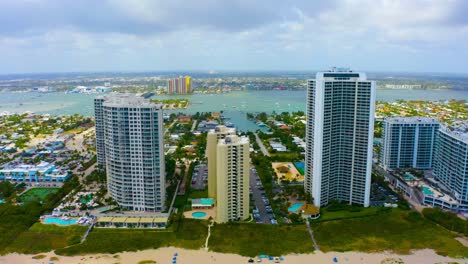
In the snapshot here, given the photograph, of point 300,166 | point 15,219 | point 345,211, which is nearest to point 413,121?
point 300,166

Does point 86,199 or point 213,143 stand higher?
point 213,143

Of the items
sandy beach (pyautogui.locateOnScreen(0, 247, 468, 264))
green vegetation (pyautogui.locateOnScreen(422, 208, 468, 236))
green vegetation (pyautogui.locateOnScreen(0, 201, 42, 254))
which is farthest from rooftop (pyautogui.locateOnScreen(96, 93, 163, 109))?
green vegetation (pyautogui.locateOnScreen(422, 208, 468, 236))

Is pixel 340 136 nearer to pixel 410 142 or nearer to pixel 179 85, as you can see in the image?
pixel 410 142

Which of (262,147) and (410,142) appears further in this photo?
(262,147)

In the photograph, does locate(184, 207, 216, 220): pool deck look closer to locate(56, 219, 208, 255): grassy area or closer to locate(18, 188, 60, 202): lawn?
locate(56, 219, 208, 255): grassy area

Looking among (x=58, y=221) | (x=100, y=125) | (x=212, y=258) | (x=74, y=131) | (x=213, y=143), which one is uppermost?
(x=100, y=125)

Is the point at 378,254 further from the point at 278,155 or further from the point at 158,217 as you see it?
the point at 278,155
